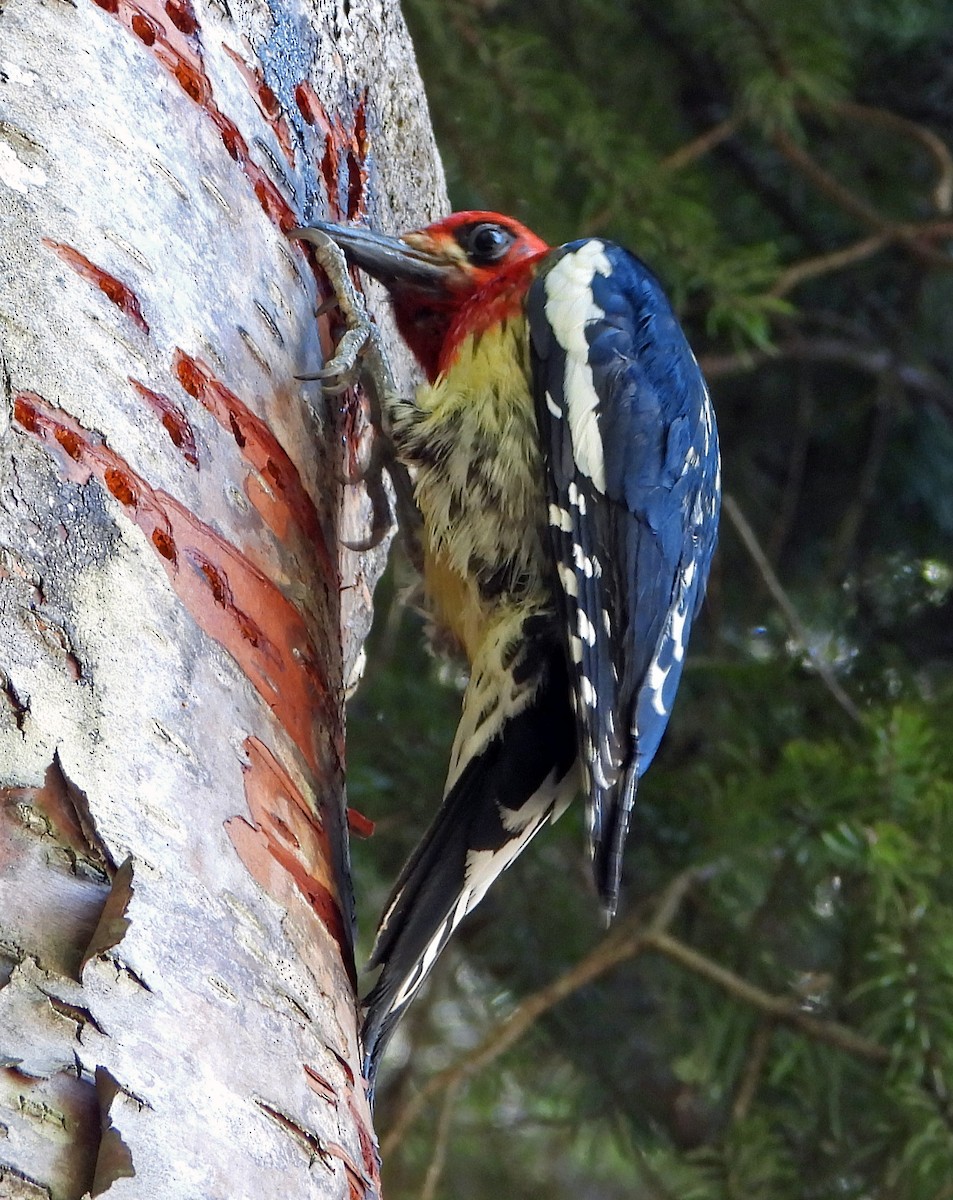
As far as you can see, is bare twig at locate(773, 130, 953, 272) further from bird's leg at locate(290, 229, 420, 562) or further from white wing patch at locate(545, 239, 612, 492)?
bird's leg at locate(290, 229, 420, 562)

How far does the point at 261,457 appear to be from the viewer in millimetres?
1322

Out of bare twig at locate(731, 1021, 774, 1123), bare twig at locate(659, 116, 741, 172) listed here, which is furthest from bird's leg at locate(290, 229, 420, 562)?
bare twig at locate(731, 1021, 774, 1123)

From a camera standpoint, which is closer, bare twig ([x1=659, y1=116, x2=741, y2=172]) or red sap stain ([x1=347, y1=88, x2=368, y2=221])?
red sap stain ([x1=347, y1=88, x2=368, y2=221])

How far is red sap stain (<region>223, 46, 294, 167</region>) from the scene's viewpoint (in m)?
1.50

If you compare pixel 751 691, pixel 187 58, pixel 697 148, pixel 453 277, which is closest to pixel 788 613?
pixel 751 691

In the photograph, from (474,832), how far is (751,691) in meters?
1.25

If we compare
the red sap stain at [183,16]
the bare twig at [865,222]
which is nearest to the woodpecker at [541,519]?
the red sap stain at [183,16]

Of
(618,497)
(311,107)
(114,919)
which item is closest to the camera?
(114,919)

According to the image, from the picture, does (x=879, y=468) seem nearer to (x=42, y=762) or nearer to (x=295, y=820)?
(x=295, y=820)

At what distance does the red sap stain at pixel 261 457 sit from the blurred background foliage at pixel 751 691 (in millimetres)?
1149

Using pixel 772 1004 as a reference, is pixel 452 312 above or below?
above

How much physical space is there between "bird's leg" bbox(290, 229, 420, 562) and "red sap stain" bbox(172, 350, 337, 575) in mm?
137

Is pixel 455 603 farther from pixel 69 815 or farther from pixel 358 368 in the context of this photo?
pixel 69 815

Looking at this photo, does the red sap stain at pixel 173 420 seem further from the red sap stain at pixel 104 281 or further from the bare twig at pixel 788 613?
the bare twig at pixel 788 613
